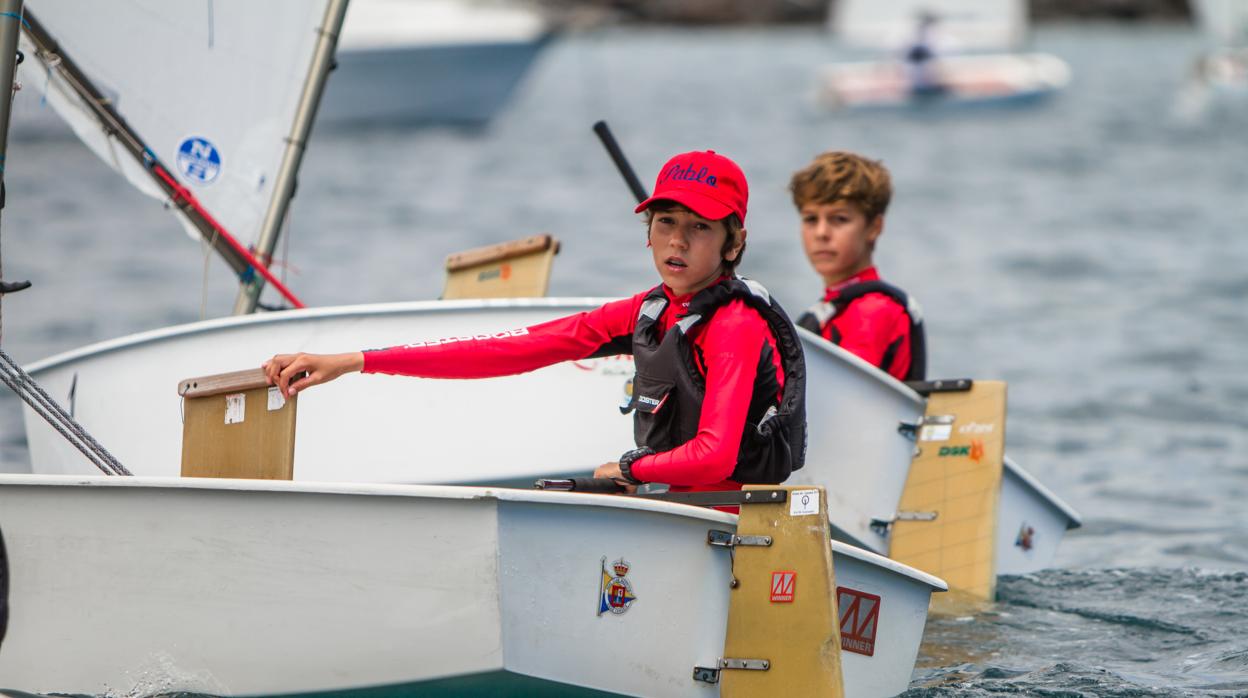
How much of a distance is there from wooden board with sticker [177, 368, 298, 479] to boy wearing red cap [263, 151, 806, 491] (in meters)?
0.08

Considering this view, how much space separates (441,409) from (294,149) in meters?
1.32

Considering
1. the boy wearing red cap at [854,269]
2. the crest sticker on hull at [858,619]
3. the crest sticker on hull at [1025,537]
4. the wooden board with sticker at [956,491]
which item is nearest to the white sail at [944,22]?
the crest sticker on hull at [1025,537]

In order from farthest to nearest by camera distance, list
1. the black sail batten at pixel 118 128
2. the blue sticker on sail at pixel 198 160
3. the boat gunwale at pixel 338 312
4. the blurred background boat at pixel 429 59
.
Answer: the blurred background boat at pixel 429 59 < the blue sticker on sail at pixel 198 160 < the black sail batten at pixel 118 128 < the boat gunwale at pixel 338 312

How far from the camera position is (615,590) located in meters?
3.27

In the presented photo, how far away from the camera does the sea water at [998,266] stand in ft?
16.4

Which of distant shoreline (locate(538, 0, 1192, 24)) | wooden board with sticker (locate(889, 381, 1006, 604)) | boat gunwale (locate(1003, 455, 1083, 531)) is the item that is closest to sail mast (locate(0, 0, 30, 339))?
wooden board with sticker (locate(889, 381, 1006, 604))

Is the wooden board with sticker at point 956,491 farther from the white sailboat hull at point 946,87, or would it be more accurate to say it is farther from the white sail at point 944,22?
the white sail at point 944,22

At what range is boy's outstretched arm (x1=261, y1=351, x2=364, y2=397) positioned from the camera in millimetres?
3418

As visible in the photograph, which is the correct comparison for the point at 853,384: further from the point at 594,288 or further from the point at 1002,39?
the point at 1002,39

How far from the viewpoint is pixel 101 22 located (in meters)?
5.31

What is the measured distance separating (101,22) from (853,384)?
2.65 meters

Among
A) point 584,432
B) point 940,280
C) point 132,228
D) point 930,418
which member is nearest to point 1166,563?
point 930,418

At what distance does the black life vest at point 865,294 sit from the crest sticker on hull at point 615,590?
186cm

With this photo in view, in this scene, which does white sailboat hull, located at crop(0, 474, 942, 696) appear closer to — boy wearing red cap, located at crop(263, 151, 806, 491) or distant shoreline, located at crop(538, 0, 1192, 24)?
boy wearing red cap, located at crop(263, 151, 806, 491)
